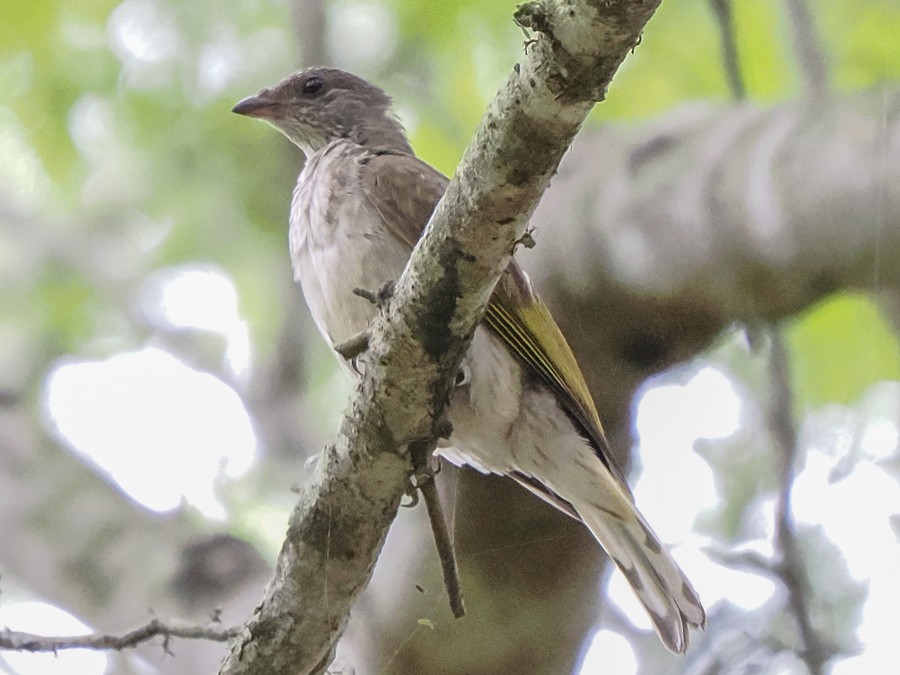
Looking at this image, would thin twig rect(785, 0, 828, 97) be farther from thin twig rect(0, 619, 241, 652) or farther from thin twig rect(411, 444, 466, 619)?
thin twig rect(0, 619, 241, 652)

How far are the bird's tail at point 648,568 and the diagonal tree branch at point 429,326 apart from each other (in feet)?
2.33

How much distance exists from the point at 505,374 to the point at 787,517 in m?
0.65

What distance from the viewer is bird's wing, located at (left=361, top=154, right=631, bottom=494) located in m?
2.17

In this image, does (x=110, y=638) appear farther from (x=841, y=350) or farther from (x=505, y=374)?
(x=841, y=350)

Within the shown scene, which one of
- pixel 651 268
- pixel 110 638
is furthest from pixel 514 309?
pixel 110 638

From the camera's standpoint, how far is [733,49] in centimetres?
245

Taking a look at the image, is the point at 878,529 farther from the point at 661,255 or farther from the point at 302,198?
the point at 302,198

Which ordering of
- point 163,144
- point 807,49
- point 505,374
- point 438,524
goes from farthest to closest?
point 163,144 < point 807,49 < point 505,374 < point 438,524

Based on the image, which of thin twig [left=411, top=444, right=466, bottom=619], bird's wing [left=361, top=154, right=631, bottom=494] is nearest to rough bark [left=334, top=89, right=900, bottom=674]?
bird's wing [left=361, top=154, right=631, bottom=494]

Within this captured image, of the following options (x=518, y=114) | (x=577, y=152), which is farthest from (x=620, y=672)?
(x=518, y=114)

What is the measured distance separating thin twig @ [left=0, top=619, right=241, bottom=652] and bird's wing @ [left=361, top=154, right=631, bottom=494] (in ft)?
2.53

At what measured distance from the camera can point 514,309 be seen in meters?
2.16

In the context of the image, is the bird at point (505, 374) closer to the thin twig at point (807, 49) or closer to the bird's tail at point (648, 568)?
the bird's tail at point (648, 568)

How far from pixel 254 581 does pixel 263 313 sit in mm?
932
